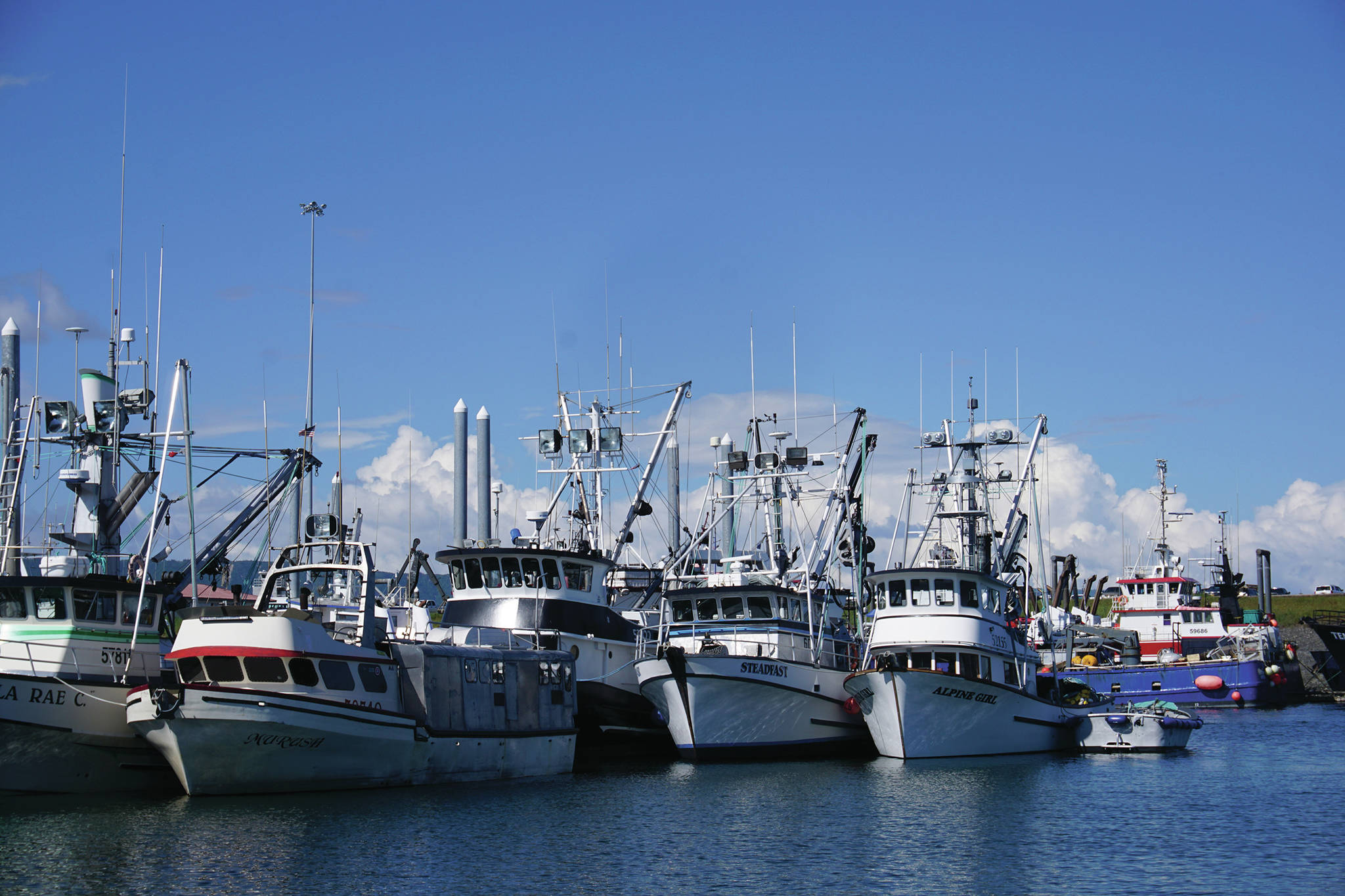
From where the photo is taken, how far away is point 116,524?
41812 mm

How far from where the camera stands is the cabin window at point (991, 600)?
42.5m

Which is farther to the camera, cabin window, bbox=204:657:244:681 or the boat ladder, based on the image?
the boat ladder

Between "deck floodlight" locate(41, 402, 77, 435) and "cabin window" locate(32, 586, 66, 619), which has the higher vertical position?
"deck floodlight" locate(41, 402, 77, 435)

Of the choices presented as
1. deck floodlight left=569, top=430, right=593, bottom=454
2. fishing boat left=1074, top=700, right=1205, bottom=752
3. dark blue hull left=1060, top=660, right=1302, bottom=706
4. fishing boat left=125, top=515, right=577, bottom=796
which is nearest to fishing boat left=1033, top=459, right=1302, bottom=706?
dark blue hull left=1060, top=660, right=1302, bottom=706

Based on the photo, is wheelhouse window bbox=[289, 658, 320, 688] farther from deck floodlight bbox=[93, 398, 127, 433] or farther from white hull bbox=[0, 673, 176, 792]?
deck floodlight bbox=[93, 398, 127, 433]

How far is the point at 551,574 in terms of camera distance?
42438 mm

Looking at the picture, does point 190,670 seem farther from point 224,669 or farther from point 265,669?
point 265,669

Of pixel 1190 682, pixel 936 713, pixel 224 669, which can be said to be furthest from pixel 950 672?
pixel 1190 682

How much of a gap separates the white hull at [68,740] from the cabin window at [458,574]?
12.7m

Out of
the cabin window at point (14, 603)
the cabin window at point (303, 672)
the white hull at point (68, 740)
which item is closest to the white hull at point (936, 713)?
the cabin window at point (303, 672)

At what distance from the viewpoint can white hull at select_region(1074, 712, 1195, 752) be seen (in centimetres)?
4597

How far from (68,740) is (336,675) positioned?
6.40m

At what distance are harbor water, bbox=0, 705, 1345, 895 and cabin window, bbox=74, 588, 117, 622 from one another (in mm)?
4453

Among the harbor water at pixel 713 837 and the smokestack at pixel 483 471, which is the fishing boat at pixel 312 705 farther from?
the smokestack at pixel 483 471
